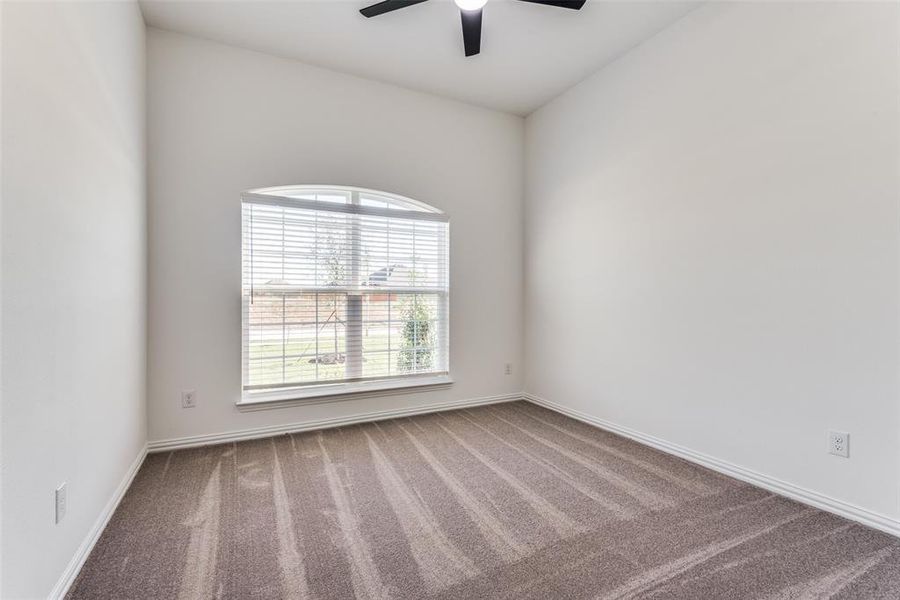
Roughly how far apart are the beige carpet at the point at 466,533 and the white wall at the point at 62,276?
332mm

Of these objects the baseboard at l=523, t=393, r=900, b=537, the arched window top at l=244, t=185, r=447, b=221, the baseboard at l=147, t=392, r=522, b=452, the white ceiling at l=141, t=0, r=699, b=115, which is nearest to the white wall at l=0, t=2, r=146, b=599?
the baseboard at l=147, t=392, r=522, b=452

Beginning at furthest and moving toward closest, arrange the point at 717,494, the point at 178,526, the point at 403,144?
the point at 403,144
the point at 717,494
the point at 178,526

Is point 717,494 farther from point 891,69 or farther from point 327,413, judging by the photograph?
point 327,413

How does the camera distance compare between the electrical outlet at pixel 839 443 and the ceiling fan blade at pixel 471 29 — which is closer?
the electrical outlet at pixel 839 443

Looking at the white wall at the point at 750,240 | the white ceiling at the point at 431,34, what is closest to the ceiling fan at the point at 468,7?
the white ceiling at the point at 431,34

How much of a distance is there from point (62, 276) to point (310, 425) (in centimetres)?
201

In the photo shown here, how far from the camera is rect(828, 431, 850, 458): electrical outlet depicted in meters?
1.85

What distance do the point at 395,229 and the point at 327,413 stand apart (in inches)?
65.9

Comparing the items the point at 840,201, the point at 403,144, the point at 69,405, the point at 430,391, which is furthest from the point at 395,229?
the point at 840,201

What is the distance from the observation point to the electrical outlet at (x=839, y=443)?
1.85 m

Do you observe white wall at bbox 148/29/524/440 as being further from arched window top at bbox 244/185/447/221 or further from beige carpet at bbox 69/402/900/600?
beige carpet at bbox 69/402/900/600

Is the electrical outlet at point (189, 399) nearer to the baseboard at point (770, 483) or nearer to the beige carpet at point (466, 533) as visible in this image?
the beige carpet at point (466, 533)

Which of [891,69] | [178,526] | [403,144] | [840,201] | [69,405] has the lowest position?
[178,526]

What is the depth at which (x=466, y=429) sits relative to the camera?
122 inches
